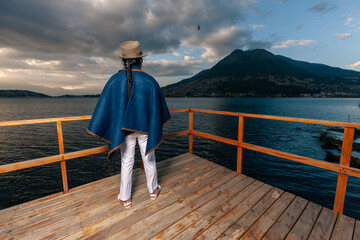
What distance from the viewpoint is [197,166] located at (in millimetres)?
4324

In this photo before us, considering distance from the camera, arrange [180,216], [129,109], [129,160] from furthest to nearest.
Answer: [129,160]
[180,216]
[129,109]

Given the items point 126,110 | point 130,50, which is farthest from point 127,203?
point 130,50

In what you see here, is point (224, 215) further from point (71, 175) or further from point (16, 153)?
point (16, 153)

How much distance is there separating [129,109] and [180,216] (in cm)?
176

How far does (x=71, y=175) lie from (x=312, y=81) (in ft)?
729

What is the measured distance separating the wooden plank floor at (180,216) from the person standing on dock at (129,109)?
29.1 inches

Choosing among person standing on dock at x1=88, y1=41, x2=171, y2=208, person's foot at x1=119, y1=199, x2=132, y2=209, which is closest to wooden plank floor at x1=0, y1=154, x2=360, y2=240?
person's foot at x1=119, y1=199, x2=132, y2=209

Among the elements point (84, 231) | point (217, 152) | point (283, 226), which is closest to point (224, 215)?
point (283, 226)

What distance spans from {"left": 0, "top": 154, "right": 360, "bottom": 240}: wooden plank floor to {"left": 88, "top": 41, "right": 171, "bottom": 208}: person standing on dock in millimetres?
738

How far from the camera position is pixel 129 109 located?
2404 mm

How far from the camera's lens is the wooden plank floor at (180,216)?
2.19 meters

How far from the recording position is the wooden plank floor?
2.19 m

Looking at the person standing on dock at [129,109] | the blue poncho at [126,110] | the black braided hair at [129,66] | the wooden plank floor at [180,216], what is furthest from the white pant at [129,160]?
the black braided hair at [129,66]

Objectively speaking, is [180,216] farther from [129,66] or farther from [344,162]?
[344,162]
